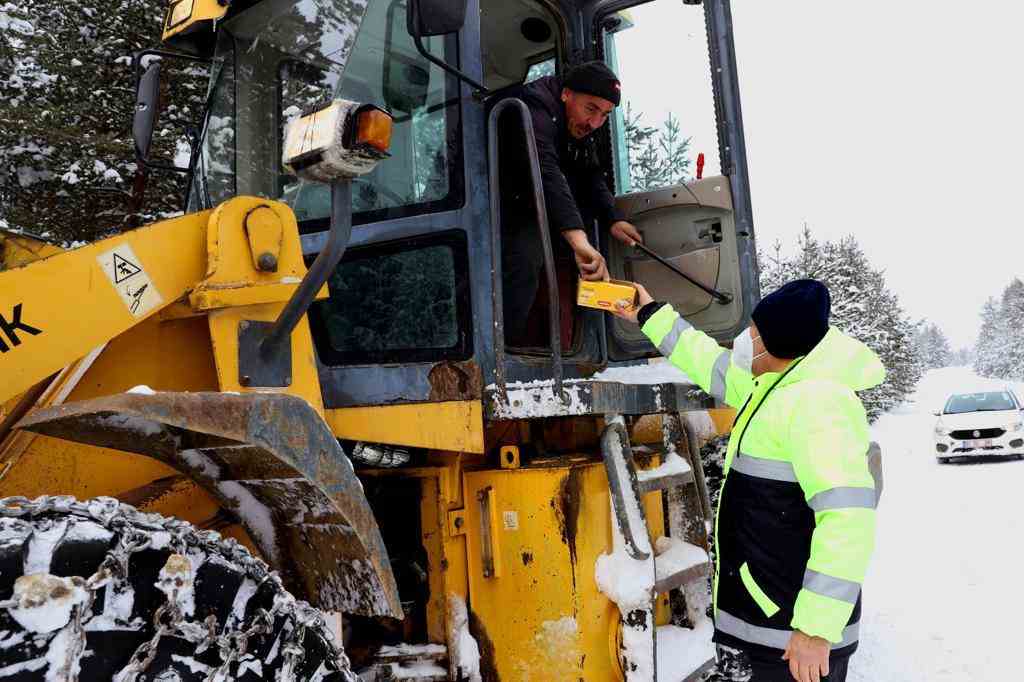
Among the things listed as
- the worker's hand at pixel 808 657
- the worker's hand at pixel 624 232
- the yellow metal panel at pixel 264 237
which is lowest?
the worker's hand at pixel 808 657

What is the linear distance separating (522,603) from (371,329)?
111 centimetres

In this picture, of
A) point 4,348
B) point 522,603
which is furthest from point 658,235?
point 4,348

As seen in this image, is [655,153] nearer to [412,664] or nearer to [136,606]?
[412,664]

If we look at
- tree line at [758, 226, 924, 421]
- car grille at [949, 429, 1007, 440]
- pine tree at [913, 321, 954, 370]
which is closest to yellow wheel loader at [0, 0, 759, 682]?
car grille at [949, 429, 1007, 440]

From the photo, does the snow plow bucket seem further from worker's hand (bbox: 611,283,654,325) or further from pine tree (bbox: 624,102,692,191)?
pine tree (bbox: 624,102,692,191)

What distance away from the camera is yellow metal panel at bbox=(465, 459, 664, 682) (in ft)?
9.50

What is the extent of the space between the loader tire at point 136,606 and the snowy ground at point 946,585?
4.00 m

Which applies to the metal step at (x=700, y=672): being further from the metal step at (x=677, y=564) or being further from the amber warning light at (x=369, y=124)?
the amber warning light at (x=369, y=124)

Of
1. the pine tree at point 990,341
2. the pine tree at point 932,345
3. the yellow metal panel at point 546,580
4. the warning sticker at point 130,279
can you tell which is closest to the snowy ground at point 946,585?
the yellow metal panel at point 546,580

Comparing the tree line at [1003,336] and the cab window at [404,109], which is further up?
the tree line at [1003,336]

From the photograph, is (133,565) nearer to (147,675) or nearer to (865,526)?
(147,675)

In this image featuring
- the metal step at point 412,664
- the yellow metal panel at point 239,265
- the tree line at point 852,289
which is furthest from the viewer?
the tree line at point 852,289

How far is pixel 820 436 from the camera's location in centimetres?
224

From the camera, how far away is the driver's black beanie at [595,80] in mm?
3391
